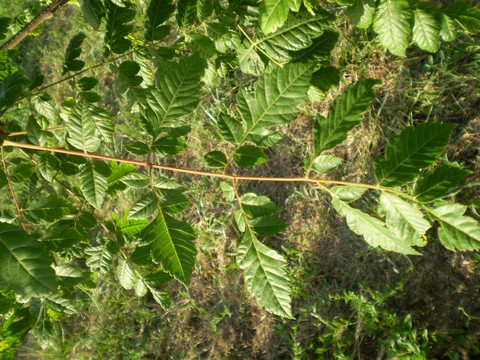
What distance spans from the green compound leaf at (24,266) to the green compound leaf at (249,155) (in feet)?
1.58

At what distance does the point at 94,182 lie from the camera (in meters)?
1.32

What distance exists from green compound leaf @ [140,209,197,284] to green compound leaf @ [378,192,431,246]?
446 millimetres

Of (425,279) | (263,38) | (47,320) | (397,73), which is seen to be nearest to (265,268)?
(263,38)

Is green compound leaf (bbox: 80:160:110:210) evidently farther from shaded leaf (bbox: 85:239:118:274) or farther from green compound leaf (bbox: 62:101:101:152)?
shaded leaf (bbox: 85:239:118:274)

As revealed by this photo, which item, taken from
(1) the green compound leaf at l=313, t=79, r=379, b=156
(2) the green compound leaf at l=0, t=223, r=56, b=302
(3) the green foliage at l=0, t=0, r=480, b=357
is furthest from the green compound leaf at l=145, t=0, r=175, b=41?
(2) the green compound leaf at l=0, t=223, r=56, b=302

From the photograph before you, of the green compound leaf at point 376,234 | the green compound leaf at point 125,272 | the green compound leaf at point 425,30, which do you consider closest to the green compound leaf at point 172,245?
the green compound leaf at point 376,234

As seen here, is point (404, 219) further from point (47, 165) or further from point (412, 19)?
point (47, 165)

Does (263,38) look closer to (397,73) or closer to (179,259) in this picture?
(179,259)

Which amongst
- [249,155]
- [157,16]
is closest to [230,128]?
[249,155]

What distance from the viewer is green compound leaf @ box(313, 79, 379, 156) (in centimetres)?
97

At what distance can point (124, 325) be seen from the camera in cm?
358

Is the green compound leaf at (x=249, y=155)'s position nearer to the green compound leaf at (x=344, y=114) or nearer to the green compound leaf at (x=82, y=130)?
the green compound leaf at (x=344, y=114)

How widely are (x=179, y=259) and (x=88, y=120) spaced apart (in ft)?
1.62

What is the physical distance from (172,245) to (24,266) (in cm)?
32
